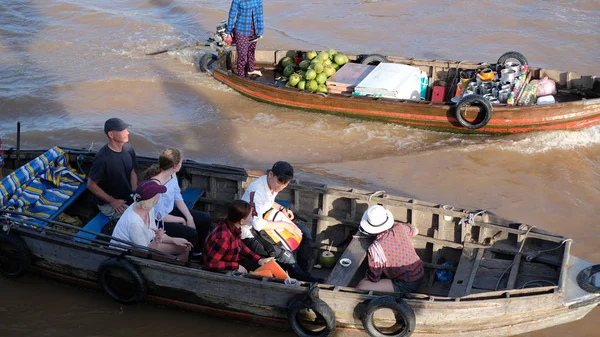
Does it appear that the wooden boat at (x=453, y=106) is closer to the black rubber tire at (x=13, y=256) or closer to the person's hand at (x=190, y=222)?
the person's hand at (x=190, y=222)

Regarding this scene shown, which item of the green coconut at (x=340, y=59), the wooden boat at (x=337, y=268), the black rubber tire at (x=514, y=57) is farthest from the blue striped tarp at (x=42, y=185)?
the black rubber tire at (x=514, y=57)

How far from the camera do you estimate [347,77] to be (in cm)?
Answer: 1325

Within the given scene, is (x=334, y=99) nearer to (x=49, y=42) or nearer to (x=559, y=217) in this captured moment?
(x=559, y=217)

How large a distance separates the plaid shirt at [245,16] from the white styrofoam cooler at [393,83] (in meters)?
2.73

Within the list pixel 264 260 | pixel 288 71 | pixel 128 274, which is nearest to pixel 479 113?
pixel 288 71

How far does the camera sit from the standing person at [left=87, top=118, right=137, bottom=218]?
808cm

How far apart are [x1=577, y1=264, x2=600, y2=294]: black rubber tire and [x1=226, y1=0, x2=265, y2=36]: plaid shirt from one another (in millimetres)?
9069

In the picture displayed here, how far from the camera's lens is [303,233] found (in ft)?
25.8

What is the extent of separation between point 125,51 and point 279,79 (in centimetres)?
539

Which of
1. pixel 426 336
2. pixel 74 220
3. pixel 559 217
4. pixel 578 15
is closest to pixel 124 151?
pixel 74 220

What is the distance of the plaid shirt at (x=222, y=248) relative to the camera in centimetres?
682

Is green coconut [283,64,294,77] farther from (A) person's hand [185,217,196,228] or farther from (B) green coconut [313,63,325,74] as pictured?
(A) person's hand [185,217,196,228]

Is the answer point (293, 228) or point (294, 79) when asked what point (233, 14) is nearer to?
point (294, 79)

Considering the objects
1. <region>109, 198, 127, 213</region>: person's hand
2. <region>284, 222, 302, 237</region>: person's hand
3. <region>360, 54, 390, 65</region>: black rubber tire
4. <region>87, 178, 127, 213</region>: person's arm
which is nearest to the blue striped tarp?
<region>87, 178, 127, 213</region>: person's arm
